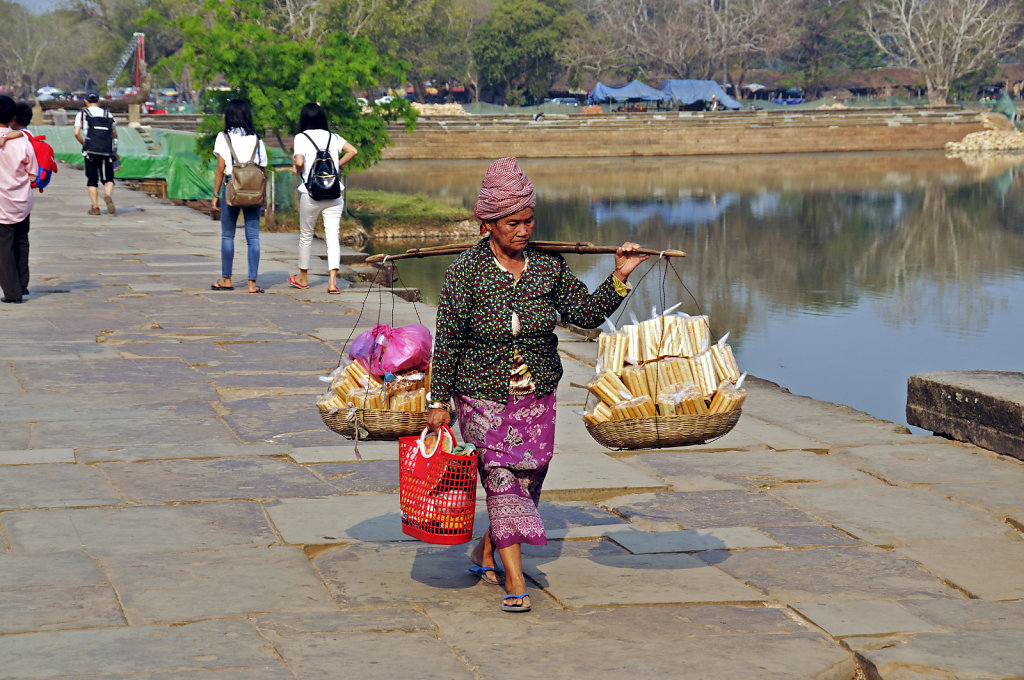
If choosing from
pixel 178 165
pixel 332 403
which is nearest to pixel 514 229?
pixel 332 403

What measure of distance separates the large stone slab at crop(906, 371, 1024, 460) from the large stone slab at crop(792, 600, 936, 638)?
2.68 meters

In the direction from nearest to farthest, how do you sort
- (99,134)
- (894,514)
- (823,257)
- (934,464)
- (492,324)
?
(492,324) < (894,514) < (934,464) < (99,134) < (823,257)

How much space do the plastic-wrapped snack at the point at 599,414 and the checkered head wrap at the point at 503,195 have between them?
766 millimetres

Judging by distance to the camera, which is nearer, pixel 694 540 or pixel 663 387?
pixel 663 387

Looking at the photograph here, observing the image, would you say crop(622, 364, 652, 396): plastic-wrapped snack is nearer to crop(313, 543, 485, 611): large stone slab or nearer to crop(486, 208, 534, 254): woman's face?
crop(486, 208, 534, 254): woman's face

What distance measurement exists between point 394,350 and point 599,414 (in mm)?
795

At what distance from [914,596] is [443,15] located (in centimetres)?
6845

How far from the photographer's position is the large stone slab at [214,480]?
5.55 metres

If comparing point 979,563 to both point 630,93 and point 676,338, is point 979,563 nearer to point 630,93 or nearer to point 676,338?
point 676,338

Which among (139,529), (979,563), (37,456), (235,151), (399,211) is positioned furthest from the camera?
(399,211)

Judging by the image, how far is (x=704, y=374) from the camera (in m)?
4.52

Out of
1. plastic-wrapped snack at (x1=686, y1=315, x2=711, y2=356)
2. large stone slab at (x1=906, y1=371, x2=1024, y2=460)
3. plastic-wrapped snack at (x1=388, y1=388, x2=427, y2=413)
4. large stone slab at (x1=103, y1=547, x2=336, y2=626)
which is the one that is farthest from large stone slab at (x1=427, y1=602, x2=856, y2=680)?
large stone slab at (x1=906, y1=371, x2=1024, y2=460)

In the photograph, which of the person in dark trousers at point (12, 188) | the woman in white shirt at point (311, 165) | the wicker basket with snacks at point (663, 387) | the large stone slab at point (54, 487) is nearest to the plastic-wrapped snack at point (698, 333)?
the wicker basket with snacks at point (663, 387)

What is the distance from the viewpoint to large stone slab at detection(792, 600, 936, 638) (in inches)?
160
